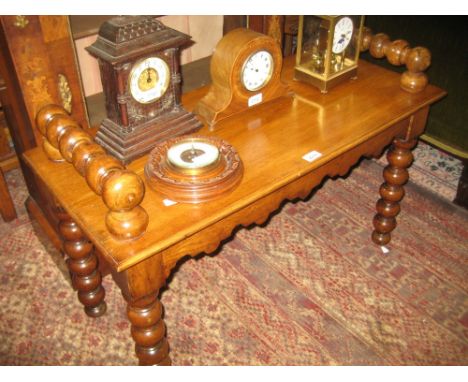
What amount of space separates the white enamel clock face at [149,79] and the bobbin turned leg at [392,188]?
45.9 inches

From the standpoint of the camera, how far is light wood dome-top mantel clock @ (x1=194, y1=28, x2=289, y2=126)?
195 cm

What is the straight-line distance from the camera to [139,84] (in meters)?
1.80

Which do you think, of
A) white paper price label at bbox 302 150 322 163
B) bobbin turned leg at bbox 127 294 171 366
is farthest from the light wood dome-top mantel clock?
bobbin turned leg at bbox 127 294 171 366

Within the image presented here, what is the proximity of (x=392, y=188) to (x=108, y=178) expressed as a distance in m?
1.61

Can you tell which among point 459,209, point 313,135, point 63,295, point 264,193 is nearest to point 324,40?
point 313,135

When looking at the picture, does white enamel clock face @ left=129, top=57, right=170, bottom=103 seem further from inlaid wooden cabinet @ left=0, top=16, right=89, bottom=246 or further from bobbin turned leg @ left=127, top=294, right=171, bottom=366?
bobbin turned leg @ left=127, top=294, right=171, bottom=366

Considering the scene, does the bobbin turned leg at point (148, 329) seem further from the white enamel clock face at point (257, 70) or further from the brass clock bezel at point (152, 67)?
the white enamel clock face at point (257, 70)

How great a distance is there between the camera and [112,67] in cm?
170

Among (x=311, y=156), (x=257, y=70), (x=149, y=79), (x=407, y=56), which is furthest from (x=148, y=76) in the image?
(x=407, y=56)

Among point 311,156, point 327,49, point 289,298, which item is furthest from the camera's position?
point 289,298

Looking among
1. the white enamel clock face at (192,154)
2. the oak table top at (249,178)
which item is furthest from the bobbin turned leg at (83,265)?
the white enamel clock face at (192,154)

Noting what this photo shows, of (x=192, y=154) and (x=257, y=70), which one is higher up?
(x=257, y=70)

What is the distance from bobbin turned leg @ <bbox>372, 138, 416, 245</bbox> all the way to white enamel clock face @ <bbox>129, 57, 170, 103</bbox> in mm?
1167

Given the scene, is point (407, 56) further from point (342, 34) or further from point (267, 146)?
point (267, 146)
